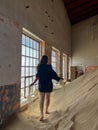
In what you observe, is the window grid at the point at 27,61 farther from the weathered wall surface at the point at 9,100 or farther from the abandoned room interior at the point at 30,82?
the weathered wall surface at the point at 9,100

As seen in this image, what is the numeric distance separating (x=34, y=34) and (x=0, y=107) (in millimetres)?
2249

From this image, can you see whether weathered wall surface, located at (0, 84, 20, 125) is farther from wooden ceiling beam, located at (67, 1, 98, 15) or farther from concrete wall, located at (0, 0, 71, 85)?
wooden ceiling beam, located at (67, 1, 98, 15)

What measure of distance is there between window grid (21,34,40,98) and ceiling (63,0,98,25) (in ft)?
16.2

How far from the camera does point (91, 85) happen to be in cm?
418

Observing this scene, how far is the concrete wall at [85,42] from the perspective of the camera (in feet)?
39.1

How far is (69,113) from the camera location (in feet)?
10.3

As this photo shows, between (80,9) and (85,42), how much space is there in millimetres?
2451

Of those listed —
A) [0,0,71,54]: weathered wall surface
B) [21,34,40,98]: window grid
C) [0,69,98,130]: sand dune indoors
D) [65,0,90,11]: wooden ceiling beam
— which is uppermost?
[65,0,90,11]: wooden ceiling beam

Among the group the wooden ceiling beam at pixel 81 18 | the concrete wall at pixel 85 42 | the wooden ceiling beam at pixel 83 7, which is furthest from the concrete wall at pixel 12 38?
the concrete wall at pixel 85 42

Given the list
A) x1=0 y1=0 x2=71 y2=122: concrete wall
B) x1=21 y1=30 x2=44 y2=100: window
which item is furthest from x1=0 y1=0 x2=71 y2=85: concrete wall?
x1=21 y1=30 x2=44 y2=100: window

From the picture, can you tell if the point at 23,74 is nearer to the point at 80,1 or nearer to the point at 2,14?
the point at 2,14

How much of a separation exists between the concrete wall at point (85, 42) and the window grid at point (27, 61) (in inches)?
272

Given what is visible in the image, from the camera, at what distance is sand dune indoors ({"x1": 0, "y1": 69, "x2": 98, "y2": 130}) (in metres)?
2.65

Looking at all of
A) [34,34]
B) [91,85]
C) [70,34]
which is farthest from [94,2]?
[91,85]
